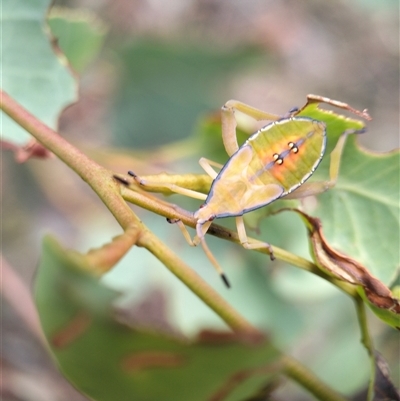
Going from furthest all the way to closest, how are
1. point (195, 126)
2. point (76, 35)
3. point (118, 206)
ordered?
1. point (195, 126)
2. point (76, 35)
3. point (118, 206)

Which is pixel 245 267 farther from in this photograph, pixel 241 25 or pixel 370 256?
pixel 241 25

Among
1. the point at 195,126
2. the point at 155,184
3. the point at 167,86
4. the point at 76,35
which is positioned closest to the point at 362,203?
the point at 155,184

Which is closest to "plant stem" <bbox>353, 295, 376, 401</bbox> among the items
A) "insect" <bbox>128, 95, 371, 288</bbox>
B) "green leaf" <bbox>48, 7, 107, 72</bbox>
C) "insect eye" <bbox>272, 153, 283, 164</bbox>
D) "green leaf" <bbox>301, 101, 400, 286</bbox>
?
"green leaf" <bbox>301, 101, 400, 286</bbox>

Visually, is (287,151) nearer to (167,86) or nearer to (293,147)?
(293,147)

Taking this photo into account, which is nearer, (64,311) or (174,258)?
(64,311)

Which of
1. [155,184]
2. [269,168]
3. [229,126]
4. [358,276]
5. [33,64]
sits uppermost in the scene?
[33,64]

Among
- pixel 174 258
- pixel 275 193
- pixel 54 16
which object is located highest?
pixel 54 16

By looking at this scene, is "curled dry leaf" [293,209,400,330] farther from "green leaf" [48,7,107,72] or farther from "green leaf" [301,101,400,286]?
"green leaf" [48,7,107,72]

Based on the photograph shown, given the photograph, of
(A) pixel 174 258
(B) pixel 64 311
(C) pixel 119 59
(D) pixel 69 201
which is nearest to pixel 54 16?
(C) pixel 119 59
